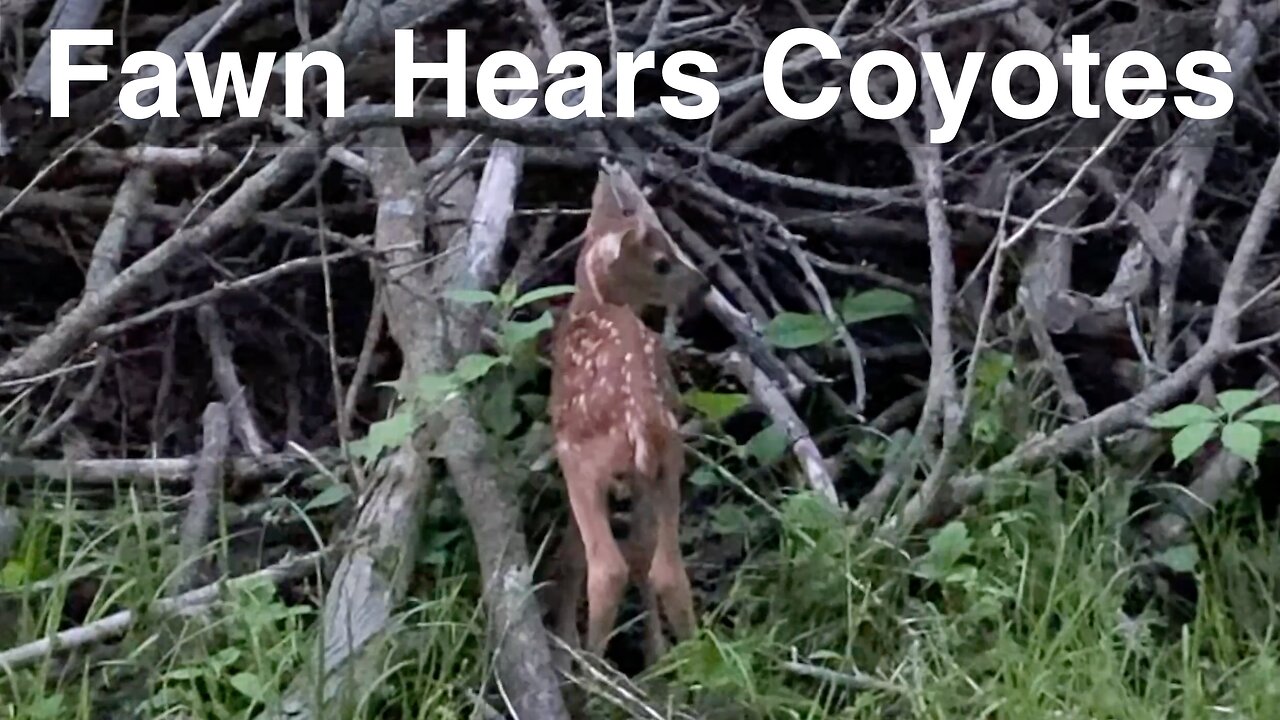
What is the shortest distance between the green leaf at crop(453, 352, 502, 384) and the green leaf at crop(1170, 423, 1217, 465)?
3.01ft

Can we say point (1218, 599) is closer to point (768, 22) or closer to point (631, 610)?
point (631, 610)

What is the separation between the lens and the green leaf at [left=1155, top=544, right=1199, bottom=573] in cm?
276

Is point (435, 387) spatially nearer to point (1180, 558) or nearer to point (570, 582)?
point (570, 582)

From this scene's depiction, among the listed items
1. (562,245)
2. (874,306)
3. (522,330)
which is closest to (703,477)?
(522,330)

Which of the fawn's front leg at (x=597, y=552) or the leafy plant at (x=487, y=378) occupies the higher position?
the leafy plant at (x=487, y=378)

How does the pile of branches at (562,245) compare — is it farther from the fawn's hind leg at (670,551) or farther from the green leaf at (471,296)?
the fawn's hind leg at (670,551)

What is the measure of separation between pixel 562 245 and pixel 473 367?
716mm

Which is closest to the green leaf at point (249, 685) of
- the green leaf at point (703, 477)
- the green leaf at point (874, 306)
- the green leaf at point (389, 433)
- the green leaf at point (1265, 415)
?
the green leaf at point (389, 433)

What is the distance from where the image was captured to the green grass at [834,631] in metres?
2.46

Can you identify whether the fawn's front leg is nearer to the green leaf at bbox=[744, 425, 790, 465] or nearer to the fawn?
the fawn

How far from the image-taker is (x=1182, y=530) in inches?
112

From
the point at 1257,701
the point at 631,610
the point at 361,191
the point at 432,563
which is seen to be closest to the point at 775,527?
the point at 631,610

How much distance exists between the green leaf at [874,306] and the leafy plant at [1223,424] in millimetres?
490

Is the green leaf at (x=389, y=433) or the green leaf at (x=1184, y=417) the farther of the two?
the green leaf at (x=1184, y=417)
